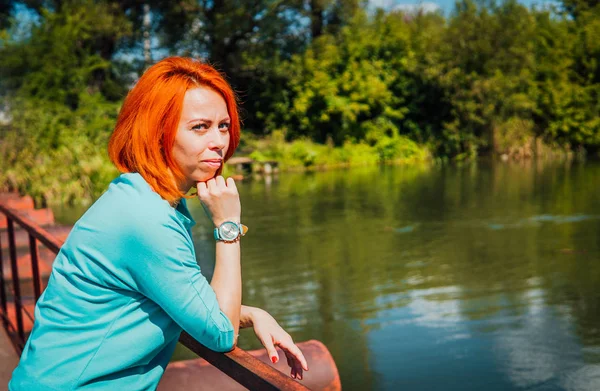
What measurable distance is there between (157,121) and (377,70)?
81.3ft

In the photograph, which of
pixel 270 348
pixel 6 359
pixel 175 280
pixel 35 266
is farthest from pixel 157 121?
pixel 6 359

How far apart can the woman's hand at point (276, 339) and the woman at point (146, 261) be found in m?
0.05

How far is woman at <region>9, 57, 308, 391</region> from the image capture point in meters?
1.36

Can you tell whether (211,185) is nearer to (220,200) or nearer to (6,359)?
(220,200)

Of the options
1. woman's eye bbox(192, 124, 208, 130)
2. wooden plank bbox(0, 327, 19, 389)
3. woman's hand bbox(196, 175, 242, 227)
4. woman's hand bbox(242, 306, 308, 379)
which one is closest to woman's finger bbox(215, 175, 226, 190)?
woman's hand bbox(196, 175, 242, 227)

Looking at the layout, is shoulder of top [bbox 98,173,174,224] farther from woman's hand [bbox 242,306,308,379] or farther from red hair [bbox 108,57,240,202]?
woman's hand [bbox 242,306,308,379]

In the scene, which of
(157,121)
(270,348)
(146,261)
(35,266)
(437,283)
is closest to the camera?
(146,261)

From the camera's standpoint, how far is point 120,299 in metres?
1.40

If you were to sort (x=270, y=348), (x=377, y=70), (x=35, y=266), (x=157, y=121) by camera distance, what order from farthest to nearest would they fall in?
(x=377, y=70) → (x=35, y=266) → (x=270, y=348) → (x=157, y=121)

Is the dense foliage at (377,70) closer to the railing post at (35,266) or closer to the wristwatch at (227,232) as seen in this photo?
the railing post at (35,266)

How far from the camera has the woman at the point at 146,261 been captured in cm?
136

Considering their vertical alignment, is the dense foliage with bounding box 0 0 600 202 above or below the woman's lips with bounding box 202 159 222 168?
above

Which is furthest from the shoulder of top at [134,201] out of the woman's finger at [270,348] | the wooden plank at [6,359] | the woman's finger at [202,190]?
the wooden plank at [6,359]

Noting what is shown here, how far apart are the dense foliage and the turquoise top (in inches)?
768
